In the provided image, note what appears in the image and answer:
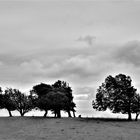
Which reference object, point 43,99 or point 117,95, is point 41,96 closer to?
point 43,99

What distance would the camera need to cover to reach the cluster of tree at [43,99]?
266 ft

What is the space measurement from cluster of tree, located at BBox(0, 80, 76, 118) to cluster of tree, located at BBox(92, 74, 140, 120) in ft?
33.9

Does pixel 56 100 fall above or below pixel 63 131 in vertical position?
above

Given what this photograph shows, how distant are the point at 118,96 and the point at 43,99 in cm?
2144

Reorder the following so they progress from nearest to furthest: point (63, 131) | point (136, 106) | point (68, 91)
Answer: point (63, 131) < point (136, 106) < point (68, 91)

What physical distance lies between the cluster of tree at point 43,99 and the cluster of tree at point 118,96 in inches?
407

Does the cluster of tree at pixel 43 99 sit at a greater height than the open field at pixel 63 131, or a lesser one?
greater

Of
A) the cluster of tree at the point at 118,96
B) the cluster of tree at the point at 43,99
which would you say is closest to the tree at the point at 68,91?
the cluster of tree at the point at 43,99

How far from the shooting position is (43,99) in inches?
3204

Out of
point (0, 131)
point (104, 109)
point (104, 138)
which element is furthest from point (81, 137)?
point (104, 109)

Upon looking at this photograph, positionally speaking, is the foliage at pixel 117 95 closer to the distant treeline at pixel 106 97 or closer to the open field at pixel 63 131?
the distant treeline at pixel 106 97

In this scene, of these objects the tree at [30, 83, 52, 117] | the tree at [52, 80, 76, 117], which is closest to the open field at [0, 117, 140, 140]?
the tree at [30, 83, 52, 117]

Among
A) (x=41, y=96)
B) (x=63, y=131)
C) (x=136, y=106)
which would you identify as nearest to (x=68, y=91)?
(x=41, y=96)

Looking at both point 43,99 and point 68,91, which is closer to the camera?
point 43,99
